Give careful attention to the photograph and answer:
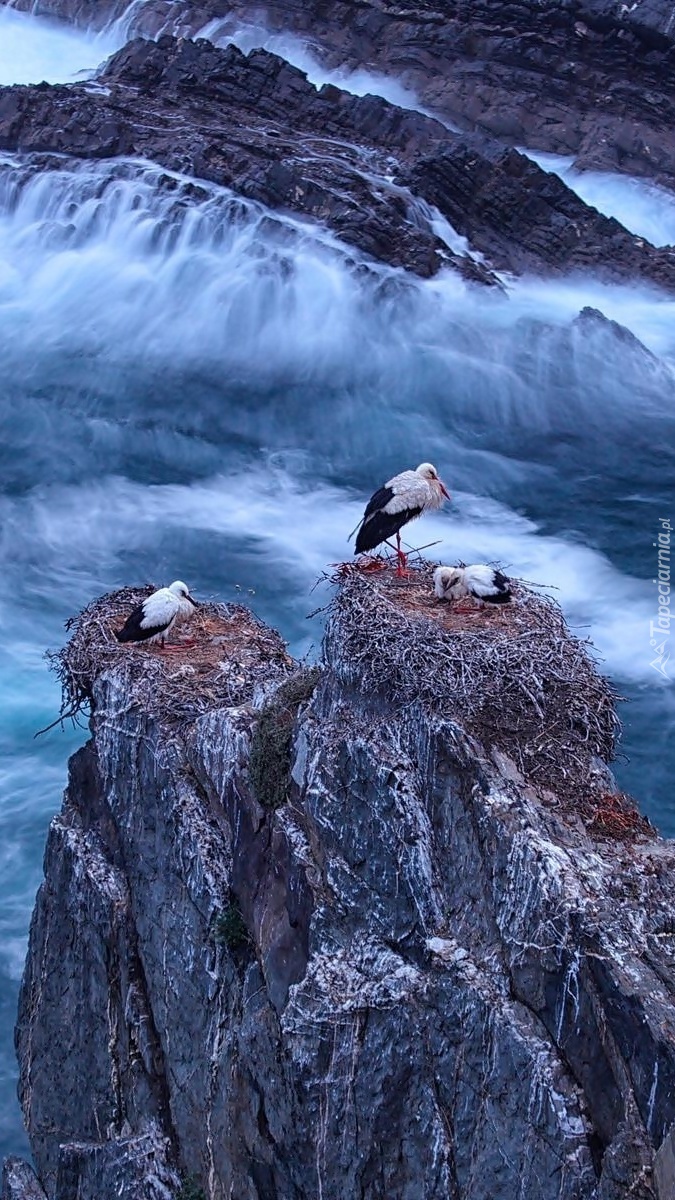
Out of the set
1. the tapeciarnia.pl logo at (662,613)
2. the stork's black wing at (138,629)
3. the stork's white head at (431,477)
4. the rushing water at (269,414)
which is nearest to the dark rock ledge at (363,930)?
the stork's black wing at (138,629)

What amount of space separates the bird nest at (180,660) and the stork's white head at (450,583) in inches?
84.0

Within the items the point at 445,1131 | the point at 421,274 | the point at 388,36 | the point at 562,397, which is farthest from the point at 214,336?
the point at 445,1131

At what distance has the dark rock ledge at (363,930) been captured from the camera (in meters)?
8.98

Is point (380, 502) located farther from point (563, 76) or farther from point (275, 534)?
point (563, 76)

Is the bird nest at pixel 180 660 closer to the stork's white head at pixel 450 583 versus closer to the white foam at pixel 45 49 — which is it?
the stork's white head at pixel 450 583

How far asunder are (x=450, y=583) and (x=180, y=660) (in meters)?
3.26

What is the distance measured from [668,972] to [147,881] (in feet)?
18.7

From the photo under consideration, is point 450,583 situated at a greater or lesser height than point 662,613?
lesser

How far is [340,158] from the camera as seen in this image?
1447 inches

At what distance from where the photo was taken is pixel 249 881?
11.8 m

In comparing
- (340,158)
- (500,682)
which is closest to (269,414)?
(340,158)

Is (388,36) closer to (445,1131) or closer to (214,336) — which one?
(214,336)

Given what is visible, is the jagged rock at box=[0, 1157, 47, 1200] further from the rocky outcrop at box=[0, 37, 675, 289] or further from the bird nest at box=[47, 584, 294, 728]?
the rocky outcrop at box=[0, 37, 675, 289]

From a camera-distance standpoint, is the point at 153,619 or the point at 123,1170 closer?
the point at 123,1170
